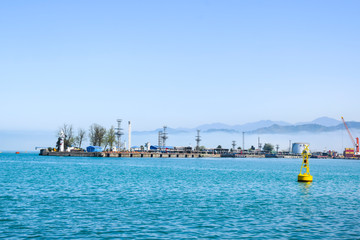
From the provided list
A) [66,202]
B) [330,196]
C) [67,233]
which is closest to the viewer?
[67,233]

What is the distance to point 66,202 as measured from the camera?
114ft

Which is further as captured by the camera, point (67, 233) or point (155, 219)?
point (155, 219)

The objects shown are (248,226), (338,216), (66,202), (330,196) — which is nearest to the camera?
(248,226)

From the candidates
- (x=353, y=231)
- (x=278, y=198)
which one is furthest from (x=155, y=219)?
(x=278, y=198)

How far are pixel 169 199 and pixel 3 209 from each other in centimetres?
1462

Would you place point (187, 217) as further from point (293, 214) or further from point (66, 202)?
point (66, 202)

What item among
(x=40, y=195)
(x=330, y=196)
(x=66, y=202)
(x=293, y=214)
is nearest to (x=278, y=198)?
(x=330, y=196)

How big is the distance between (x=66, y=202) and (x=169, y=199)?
9486 millimetres

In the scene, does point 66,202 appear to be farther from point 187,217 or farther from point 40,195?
point 187,217

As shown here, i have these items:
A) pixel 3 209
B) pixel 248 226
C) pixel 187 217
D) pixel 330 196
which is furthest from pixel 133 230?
pixel 330 196

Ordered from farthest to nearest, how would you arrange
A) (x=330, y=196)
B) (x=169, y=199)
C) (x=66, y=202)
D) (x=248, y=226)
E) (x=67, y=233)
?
(x=330, y=196), (x=169, y=199), (x=66, y=202), (x=248, y=226), (x=67, y=233)

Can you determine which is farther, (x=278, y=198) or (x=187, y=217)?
(x=278, y=198)

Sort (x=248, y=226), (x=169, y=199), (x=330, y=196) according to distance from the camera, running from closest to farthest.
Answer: (x=248, y=226), (x=169, y=199), (x=330, y=196)

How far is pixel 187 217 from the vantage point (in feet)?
91.8
